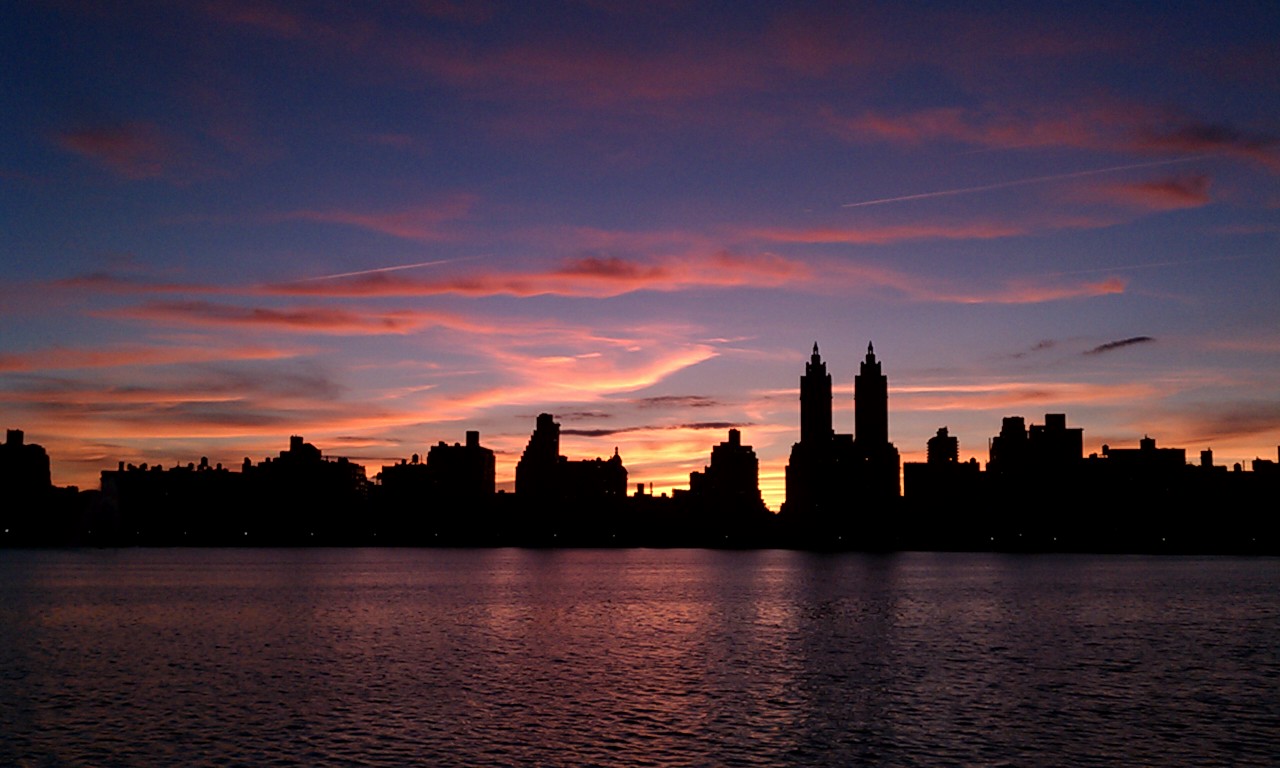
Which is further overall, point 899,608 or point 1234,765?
point 899,608

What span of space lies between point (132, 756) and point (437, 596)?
404 ft

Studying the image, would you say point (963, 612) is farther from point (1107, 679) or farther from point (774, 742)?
point (774, 742)

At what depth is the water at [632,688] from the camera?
52.0 meters

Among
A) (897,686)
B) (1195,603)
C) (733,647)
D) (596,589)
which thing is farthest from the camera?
(596,589)

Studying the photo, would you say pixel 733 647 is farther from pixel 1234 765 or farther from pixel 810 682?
pixel 1234 765

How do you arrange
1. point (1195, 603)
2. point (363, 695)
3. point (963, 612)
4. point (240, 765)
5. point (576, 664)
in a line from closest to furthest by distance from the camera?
point (240, 765), point (363, 695), point (576, 664), point (963, 612), point (1195, 603)

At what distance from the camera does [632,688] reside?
7125cm

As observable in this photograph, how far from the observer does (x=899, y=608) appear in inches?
5782

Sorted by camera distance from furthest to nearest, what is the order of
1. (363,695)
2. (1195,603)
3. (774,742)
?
(1195,603) < (363,695) < (774,742)

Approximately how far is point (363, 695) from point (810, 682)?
28002 millimetres

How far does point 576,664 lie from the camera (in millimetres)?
83875

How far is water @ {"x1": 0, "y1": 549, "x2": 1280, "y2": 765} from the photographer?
5200 cm

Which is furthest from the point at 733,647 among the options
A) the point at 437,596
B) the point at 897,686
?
the point at 437,596

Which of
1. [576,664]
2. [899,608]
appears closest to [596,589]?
[899,608]
